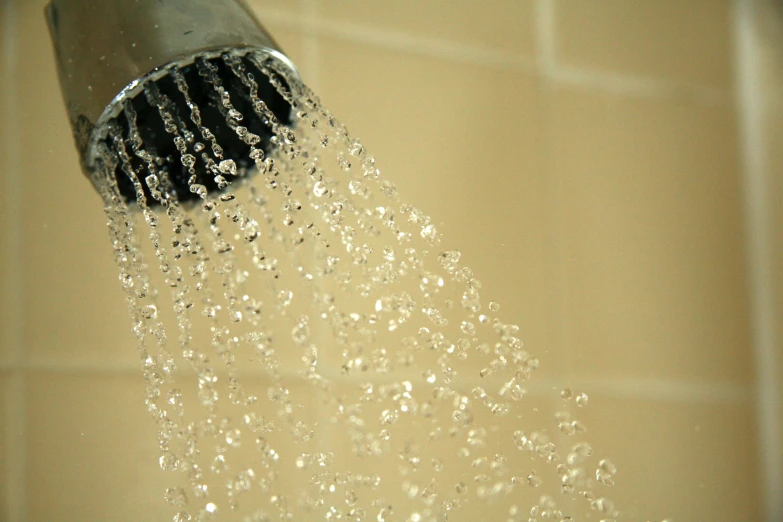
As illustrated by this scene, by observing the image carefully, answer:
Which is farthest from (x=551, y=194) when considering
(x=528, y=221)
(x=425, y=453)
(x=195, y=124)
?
(x=195, y=124)

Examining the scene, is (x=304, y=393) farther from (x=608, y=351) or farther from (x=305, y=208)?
(x=608, y=351)

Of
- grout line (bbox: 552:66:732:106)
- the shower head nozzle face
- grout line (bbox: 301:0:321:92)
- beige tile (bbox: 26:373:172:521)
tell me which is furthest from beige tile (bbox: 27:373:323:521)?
grout line (bbox: 552:66:732:106)

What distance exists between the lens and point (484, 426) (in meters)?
0.78

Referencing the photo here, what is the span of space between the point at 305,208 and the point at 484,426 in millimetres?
234

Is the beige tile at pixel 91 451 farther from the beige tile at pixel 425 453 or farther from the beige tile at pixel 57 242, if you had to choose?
the beige tile at pixel 425 453

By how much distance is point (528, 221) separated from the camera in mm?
836

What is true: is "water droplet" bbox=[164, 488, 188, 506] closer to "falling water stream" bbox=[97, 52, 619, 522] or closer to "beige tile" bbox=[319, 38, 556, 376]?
"falling water stream" bbox=[97, 52, 619, 522]

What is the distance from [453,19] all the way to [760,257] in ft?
1.40

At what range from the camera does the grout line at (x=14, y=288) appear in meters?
0.58

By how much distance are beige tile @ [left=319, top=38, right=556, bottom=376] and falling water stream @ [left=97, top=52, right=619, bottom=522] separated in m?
0.03

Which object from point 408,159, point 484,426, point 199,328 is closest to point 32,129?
point 199,328

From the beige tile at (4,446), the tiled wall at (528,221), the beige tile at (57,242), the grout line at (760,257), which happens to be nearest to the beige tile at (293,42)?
the tiled wall at (528,221)

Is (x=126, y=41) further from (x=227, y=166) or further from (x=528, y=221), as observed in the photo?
(x=528, y=221)

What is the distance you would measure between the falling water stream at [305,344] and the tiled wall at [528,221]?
4cm
